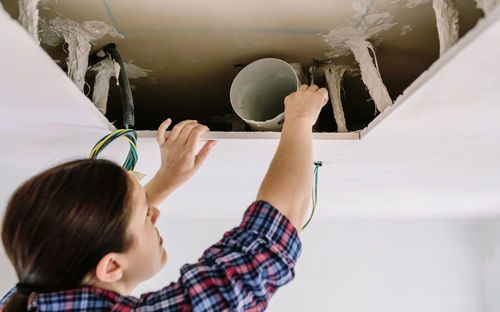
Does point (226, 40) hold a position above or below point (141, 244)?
above

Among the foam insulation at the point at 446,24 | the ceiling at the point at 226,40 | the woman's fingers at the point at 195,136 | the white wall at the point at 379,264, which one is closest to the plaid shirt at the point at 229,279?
the woman's fingers at the point at 195,136

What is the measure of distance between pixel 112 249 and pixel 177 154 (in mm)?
356

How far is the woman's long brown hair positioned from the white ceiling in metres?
0.19

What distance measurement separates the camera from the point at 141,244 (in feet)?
2.68

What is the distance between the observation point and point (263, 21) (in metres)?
1.17

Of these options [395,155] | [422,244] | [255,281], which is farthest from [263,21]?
[422,244]

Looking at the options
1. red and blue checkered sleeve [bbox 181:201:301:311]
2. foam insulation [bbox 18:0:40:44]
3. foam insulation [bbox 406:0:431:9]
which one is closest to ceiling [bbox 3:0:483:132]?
foam insulation [bbox 406:0:431:9]

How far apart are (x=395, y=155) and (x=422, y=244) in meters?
1.44

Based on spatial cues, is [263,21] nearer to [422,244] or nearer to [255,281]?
[255,281]

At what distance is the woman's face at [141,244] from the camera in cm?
80

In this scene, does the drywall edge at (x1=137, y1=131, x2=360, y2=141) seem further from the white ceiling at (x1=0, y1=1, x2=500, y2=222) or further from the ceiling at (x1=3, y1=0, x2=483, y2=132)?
the ceiling at (x1=3, y1=0, x2=483, y2=132)

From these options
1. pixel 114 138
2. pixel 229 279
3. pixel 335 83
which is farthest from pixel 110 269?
pixel 335 83

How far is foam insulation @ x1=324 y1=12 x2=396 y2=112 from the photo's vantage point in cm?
109

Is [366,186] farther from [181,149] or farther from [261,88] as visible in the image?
[181,149]
